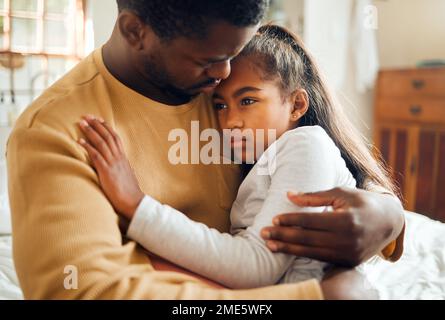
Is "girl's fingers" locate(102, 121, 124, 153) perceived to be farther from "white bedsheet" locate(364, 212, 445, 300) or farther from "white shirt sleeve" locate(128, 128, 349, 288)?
"white bedsheet" locate(364, 212, 445, 300)

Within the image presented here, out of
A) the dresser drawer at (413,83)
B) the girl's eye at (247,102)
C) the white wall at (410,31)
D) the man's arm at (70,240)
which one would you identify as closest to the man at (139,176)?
the man's arm at (70,240)

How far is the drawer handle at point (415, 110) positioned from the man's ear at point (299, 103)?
2.33 m

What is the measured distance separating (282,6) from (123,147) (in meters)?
3.02

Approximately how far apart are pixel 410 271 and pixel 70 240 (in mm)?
1002

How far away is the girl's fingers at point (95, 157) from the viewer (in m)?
0.75

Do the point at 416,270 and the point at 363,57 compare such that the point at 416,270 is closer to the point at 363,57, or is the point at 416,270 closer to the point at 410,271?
the point at 410,271

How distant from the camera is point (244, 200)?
97cm

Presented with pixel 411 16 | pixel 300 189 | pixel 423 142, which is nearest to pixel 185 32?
pixel 300 189

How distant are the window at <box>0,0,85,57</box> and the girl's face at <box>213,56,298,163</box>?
1.93 m

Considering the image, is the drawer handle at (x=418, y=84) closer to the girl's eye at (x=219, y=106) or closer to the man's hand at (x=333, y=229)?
the girl's eye at (x=219, y=106)

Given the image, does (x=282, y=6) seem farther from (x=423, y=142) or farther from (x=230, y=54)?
(x=230, y=54)

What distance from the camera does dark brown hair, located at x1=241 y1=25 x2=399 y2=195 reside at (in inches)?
42.1

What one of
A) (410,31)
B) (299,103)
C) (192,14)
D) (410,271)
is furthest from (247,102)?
(410,31)

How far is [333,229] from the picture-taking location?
0.74 m
